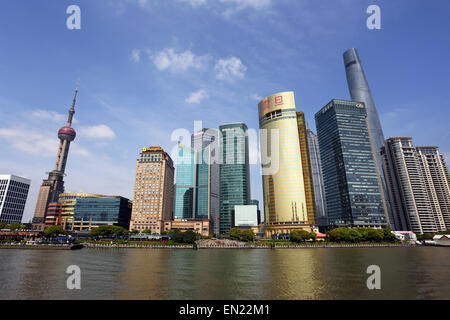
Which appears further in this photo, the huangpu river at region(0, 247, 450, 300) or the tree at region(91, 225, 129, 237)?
the tree at region(91, 225, 129, 237)

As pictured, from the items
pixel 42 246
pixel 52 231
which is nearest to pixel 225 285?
pixel 42 246

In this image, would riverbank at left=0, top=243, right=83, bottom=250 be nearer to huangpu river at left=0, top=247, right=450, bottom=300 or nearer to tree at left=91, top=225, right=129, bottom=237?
tree at left=91, top=225, right=129, bottom=237

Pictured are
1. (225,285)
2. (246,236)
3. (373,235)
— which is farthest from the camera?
(246,236)

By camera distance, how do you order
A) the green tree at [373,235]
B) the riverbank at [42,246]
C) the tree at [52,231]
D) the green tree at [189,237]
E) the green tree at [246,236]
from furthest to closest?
the green tree at [373,235], the green tree at [246,236], the tree at [52,231], the green tree at [189,237], the riverbank at [42,246]

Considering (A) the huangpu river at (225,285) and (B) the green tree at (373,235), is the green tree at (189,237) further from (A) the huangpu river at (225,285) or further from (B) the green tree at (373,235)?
(B) the green tree at (373,235)

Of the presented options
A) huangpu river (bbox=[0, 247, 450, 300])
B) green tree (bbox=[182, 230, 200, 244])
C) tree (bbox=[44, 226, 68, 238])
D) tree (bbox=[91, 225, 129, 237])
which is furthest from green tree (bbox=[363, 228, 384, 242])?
tree (bbox=[44, 226, 68, 238])

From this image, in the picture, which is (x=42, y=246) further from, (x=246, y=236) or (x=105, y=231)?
(x=246, y=236)

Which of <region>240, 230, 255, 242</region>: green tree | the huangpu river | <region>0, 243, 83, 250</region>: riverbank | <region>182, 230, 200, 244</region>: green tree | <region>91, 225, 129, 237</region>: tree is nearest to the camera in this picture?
the huangpu river

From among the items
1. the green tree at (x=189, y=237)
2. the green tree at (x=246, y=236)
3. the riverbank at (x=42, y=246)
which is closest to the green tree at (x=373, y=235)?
the green tree at (x=246, y=236)

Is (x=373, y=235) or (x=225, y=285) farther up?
(x=373, y=235)

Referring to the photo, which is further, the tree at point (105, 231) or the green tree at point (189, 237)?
the tree at point (105, 231)
